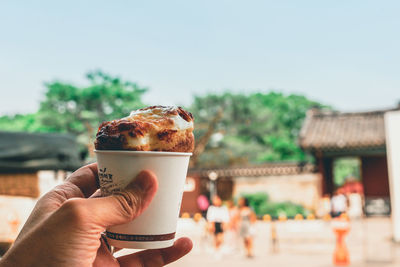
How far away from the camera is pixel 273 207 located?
724 inches

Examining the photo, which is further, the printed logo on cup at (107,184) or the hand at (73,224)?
the printed logo on cup at (107,184)

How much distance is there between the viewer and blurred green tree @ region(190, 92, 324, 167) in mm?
26125

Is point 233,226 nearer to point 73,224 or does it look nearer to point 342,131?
point 342,131

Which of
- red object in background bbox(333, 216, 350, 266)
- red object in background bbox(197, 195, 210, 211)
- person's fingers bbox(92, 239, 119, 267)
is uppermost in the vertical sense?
person's fingers bbox(92, 239, 119, 267)

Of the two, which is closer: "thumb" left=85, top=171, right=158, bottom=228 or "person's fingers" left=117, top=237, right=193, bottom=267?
"thumb" left=85, top=171, right=158, bottom=228

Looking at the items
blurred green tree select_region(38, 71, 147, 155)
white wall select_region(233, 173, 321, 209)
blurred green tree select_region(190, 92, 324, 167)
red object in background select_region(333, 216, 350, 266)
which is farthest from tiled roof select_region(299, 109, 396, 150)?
blurred green tree select_region(38, 71, 147, 155)

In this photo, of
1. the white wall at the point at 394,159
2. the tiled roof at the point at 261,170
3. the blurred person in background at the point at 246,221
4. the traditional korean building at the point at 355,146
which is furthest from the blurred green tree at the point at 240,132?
the blurred person in background at the point at 246,221

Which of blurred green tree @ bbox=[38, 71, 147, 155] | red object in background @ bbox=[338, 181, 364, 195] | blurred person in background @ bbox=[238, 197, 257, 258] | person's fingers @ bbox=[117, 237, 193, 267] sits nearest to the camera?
person's fingers @ bbox=[117, 237, 193, 267]

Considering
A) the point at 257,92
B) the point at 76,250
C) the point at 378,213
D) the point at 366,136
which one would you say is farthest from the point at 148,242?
the point at 257,92

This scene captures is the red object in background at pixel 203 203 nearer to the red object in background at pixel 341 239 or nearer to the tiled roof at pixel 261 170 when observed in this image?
the tiled roof at pixel 261 170

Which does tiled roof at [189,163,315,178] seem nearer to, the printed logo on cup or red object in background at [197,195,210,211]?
red object in background at [197,195,210,211]

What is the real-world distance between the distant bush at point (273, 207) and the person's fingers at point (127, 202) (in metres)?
16.3

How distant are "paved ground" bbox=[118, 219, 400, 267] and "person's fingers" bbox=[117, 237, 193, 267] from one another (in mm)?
6274

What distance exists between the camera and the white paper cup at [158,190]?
134cm
